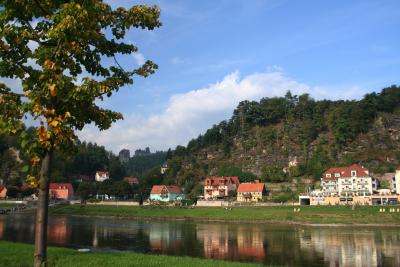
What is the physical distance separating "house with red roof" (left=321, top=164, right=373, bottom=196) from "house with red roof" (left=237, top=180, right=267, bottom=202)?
17.8m

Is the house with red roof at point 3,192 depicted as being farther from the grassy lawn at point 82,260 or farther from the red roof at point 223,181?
the grassy lawn at point 82,260

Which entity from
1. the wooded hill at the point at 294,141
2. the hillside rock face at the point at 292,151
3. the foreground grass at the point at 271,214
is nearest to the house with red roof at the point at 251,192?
the wooded hill at the point at 294,141

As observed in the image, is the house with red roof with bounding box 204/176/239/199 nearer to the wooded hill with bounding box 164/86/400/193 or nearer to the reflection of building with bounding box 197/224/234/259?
the wooded hill with bounding box 164/86/400/193

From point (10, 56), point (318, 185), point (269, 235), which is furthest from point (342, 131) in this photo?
point (10, 56)

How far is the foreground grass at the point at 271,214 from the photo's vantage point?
3137 inches

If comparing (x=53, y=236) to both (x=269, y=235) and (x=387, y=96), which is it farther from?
(x=387, y=96)

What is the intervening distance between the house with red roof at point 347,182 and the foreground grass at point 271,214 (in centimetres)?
2717

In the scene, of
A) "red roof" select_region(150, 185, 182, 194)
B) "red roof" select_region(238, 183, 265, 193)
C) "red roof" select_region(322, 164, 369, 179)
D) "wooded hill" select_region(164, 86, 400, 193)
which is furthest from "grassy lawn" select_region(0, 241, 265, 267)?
"red roof" select_region(150, 185, 182, 194)

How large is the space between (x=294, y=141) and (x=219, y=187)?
41.7m

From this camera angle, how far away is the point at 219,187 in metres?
137

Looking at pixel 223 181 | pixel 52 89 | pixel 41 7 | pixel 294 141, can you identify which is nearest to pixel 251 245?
pixel 41 7

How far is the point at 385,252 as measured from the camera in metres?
41.9

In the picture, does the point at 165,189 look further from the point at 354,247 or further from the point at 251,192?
the point at 354,247

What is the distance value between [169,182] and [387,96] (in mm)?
94338
